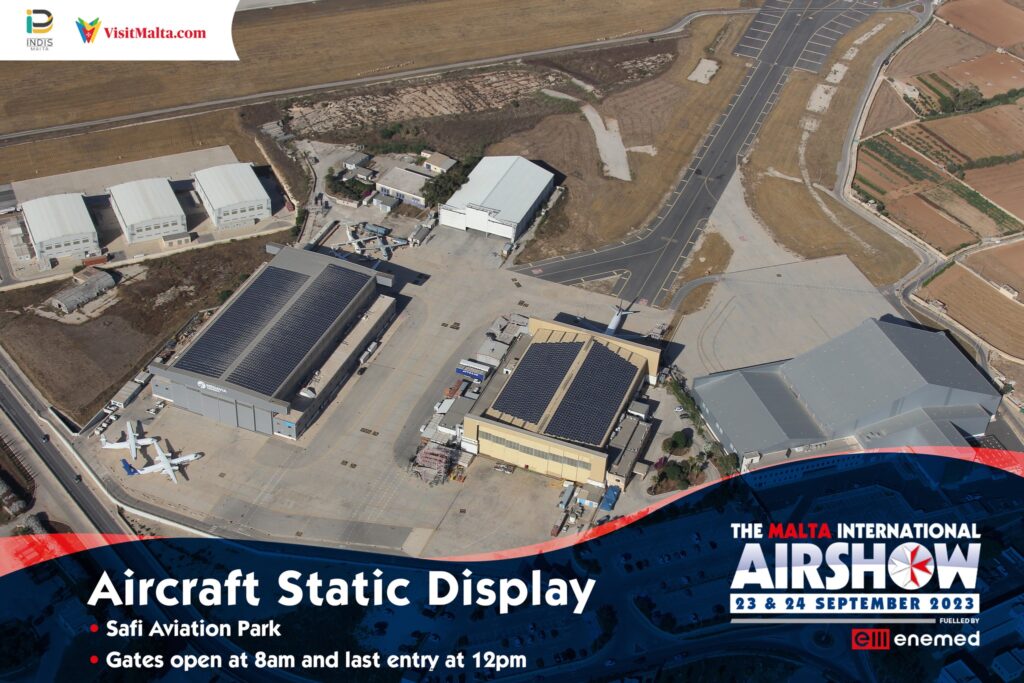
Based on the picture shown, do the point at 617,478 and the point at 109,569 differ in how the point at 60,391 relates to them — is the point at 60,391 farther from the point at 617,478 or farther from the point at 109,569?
the point at 617,478

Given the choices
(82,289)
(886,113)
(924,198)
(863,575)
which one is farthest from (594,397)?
(886,113)

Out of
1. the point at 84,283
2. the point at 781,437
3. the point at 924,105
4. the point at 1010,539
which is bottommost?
the point at 1010,539

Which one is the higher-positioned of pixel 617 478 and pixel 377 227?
pixel 377 227

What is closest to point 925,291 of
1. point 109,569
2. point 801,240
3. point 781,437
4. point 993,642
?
point 801,240

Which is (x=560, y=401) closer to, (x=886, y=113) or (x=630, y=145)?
(x=630, y=145)

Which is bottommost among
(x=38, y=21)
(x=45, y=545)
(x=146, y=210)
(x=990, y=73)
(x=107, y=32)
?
(x=45, y=545)

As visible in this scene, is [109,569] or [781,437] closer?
[109,569]

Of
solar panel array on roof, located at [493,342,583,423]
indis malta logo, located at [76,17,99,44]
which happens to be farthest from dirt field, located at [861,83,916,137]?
indis malta logo, located at [76,17,99,44]

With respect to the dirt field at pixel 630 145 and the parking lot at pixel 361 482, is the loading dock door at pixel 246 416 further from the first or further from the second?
the dirt field at pixel 630 145
